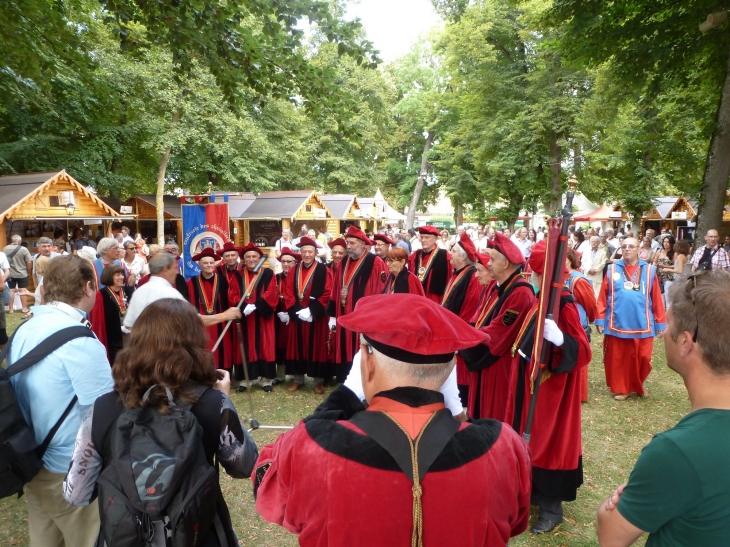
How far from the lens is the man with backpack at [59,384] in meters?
2.48

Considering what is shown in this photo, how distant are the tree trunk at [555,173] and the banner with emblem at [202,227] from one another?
17870 millimetres

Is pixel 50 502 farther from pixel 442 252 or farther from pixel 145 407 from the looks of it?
pixel 442 252

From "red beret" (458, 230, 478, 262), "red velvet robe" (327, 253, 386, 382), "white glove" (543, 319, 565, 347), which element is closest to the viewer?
"white glove" (543, 319, 565, 347)

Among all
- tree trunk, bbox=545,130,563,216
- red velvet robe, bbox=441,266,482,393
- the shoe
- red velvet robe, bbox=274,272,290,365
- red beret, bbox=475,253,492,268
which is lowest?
the shoe

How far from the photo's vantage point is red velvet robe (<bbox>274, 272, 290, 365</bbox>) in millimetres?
7797

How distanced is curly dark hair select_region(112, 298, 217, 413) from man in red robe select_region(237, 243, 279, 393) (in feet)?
17.4

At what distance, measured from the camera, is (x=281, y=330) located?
26.2 ft

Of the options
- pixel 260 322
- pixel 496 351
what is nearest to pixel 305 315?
pixel 260 322

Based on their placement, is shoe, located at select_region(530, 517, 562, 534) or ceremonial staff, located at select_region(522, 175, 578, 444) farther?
shoe, located at select_region(530, 517, 562, 534)

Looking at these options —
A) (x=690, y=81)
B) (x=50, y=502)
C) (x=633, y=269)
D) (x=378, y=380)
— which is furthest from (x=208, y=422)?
(x=690, y=81)

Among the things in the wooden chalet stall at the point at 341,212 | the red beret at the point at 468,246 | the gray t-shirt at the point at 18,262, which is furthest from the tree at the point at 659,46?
the wooden chalet stall at the point at 341,212

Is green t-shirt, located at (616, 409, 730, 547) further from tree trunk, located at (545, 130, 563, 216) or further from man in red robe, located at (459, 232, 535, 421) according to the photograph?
tree trunk, located at (545, 130, 563, 216)

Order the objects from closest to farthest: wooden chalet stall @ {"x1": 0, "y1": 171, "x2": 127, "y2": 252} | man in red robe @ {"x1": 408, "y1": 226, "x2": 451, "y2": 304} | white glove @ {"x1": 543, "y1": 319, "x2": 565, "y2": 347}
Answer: white glove @ {"x1": 543, "y1": 319, "x2": 565, "y2": 347}
man in red robe @ {"x1": 408, "y1": 226, "x2": 451, "y2": 304}
wooden chalet stall @ {"x1": 0, "y1": 171, "x2": 127, "y2": 252}

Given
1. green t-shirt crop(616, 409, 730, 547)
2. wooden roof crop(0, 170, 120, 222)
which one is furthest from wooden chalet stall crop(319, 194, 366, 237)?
green t-shirt crop(616, 409, 730, 547)
